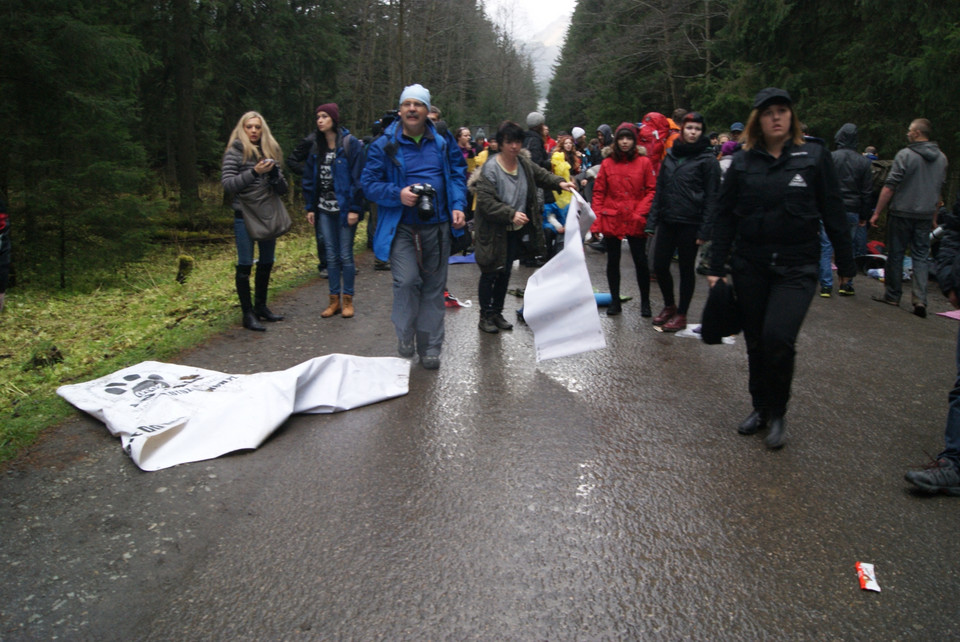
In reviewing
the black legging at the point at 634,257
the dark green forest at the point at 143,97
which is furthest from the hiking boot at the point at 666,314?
the dark green forest at the point at 143,97

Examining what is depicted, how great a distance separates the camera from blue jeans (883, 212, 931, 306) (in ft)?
27.5

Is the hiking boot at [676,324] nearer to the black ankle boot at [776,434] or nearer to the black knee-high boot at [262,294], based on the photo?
the black ankle boot at [776,434]

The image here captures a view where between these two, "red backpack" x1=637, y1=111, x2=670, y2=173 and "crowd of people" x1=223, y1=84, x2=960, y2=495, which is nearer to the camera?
"crowd of people" x1=223, y1=84, x2=960, y2=495

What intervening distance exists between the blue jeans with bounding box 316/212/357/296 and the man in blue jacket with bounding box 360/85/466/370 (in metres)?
1.83

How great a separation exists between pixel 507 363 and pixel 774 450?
2.44m

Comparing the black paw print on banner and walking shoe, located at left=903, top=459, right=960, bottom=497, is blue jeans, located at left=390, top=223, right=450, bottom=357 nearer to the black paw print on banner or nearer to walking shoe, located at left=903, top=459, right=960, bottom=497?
the black paw print on banner

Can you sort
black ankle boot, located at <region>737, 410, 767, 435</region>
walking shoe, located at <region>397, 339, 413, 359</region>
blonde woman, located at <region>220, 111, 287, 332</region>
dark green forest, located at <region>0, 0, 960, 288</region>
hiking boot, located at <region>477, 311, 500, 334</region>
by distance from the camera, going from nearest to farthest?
black ankle boot, located at <region>737, 410, 767, 435</region> → walking shoe, located at <region>397, 339, 413, 359</region> → blonde woman, located at <region>220, 111, 287, 332</region> → hiking boot, located at <region>477, 311, 500, 334</region> → dark green forest, located at <region>0, 0, 960, 288</region>

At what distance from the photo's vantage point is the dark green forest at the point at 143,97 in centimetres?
1020

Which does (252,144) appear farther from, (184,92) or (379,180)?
(184,92)

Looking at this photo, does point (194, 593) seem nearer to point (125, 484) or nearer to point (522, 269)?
point (125, 484)

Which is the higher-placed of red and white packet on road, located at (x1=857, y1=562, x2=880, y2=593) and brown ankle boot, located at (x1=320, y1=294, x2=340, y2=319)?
brown ankle boot, located at (x1=320, y1=294, x2=340, y2=319)

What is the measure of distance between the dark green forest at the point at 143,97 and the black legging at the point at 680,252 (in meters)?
8.17

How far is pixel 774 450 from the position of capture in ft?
14.2

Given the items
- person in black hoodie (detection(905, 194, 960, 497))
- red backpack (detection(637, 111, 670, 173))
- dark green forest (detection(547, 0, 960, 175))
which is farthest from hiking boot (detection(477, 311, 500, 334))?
dark green forest (detection(547, 0, 960, 175))
